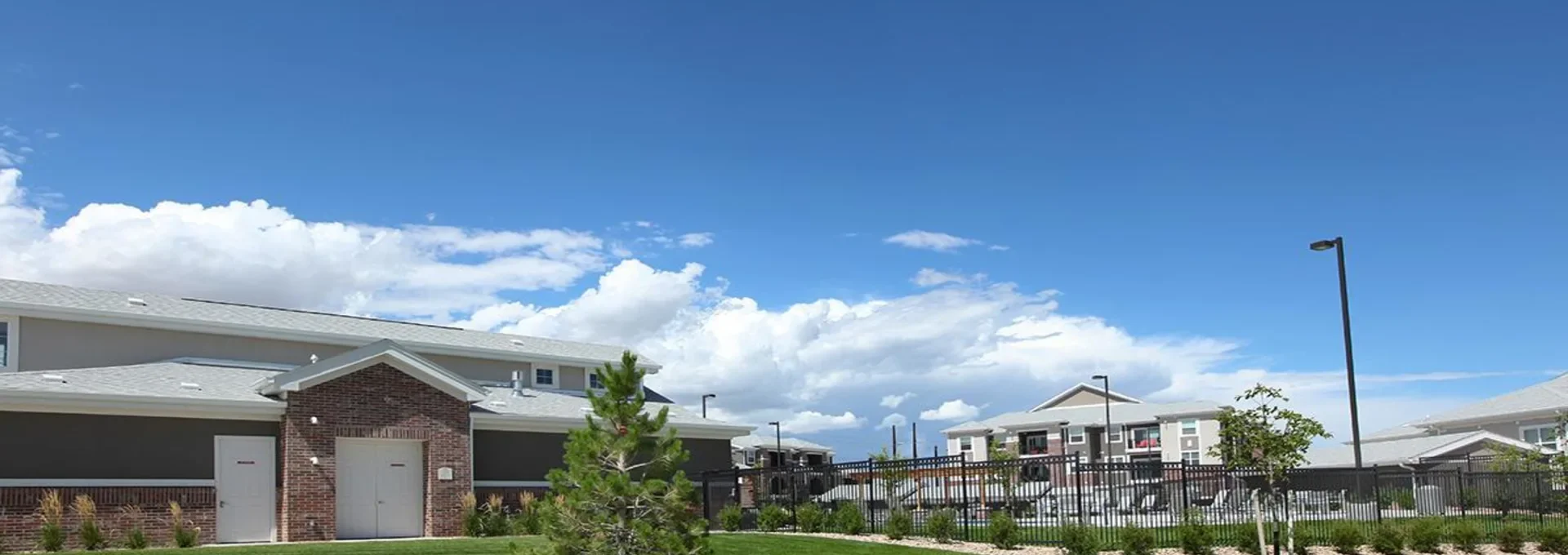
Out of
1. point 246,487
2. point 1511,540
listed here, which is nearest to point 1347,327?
point 1511,540

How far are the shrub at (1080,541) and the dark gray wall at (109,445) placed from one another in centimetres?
1546

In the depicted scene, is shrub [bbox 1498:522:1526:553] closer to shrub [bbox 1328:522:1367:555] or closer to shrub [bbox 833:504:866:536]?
shrub [bbox 1328:522:1367:555]

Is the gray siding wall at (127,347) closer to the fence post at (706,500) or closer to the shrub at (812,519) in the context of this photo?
the fence post at (706,500)

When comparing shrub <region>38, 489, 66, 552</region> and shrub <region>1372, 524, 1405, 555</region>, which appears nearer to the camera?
shrub <region>38, 489, 66, 552</region>

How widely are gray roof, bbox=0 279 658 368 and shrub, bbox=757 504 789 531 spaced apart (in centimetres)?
612

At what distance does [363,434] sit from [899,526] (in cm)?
1108

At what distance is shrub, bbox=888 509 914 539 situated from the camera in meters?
25.2

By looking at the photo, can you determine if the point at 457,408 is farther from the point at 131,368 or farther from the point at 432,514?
the point at 131,368

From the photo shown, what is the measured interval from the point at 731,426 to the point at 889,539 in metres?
11.2

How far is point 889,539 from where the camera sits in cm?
2534

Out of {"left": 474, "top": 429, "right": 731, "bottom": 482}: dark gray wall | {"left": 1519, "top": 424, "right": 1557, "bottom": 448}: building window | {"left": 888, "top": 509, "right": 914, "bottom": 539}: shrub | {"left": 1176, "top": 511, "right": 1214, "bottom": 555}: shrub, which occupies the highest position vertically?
{"left": 474, "top": 429, "right": 731, "bottom": 482}: dark gray wall

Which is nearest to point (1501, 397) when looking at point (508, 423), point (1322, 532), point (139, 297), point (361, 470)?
point (1322, 532)

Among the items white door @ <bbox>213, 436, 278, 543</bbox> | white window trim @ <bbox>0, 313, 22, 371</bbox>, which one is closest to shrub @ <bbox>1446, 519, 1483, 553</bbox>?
white door @ <bbox>213, 436, 278, 543</bbox>

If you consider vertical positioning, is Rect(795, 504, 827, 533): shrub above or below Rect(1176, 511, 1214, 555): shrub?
above
